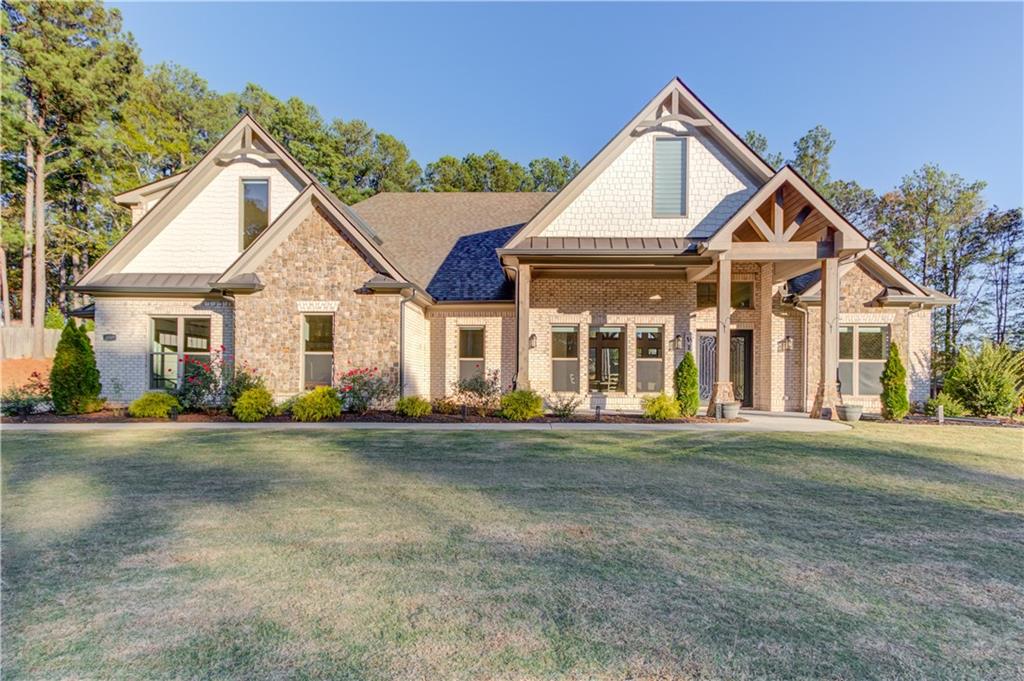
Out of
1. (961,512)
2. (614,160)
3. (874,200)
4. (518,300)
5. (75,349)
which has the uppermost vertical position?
(874,200)

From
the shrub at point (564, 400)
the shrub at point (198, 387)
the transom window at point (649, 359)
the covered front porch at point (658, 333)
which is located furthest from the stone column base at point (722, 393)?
the shrub at point (198, 387)

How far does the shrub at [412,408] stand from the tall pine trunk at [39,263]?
1026 inches

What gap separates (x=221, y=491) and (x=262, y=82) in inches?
1658

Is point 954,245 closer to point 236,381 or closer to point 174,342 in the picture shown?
point 236,381

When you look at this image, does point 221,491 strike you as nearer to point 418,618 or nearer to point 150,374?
point 418,618

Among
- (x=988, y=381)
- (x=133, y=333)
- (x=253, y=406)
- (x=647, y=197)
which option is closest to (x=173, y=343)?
(x=133, y=333)

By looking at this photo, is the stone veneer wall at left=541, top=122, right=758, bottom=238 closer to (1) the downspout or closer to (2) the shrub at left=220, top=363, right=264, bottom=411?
(1) the downspout

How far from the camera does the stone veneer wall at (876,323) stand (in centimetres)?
1445

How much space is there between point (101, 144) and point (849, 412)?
36.1m

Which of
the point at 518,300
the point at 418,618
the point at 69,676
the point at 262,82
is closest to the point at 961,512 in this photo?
the point at 418,618

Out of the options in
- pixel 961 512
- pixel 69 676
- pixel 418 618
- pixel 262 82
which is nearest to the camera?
pixel 69 676

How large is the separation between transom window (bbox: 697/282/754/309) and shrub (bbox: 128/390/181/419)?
14.3 meters

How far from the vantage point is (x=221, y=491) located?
556 cm

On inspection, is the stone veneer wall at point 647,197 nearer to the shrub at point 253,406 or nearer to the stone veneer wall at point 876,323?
the stone veneer wall at point 876,323
